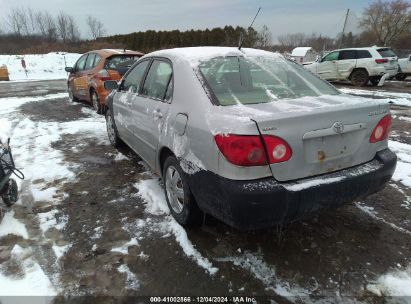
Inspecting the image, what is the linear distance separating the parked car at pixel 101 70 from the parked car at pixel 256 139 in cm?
494

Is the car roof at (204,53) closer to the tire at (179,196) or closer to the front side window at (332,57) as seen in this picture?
the tire at (179,196)

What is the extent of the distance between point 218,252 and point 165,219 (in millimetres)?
769

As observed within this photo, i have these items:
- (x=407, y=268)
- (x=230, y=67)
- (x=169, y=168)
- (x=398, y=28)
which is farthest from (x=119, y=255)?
(x=398, y=28)

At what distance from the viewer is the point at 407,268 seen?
2.66 meters

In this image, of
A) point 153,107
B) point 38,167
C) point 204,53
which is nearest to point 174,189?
point 153,107

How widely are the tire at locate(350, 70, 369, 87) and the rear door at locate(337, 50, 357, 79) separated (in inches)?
9.4

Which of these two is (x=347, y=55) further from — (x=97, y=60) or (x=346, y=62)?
(x=97, y=60)

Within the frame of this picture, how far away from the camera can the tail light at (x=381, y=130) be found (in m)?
2.77

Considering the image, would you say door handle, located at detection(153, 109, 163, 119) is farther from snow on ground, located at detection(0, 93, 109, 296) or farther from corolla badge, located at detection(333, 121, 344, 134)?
corolla badge, located at detection(333, 121, 344, 134)

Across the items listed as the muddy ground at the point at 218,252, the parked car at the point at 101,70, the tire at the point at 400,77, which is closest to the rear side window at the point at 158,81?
the muddy ground at the point at 218,252

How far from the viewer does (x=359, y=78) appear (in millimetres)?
14398

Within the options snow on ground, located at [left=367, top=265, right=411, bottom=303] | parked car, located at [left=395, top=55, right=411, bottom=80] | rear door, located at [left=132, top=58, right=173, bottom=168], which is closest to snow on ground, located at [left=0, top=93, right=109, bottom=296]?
rear door, located at [left=132, top=58, right=173, bottom=168]

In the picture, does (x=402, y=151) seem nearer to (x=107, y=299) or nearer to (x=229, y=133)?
(x=229, y=133)

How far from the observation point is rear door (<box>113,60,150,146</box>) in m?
4.25
